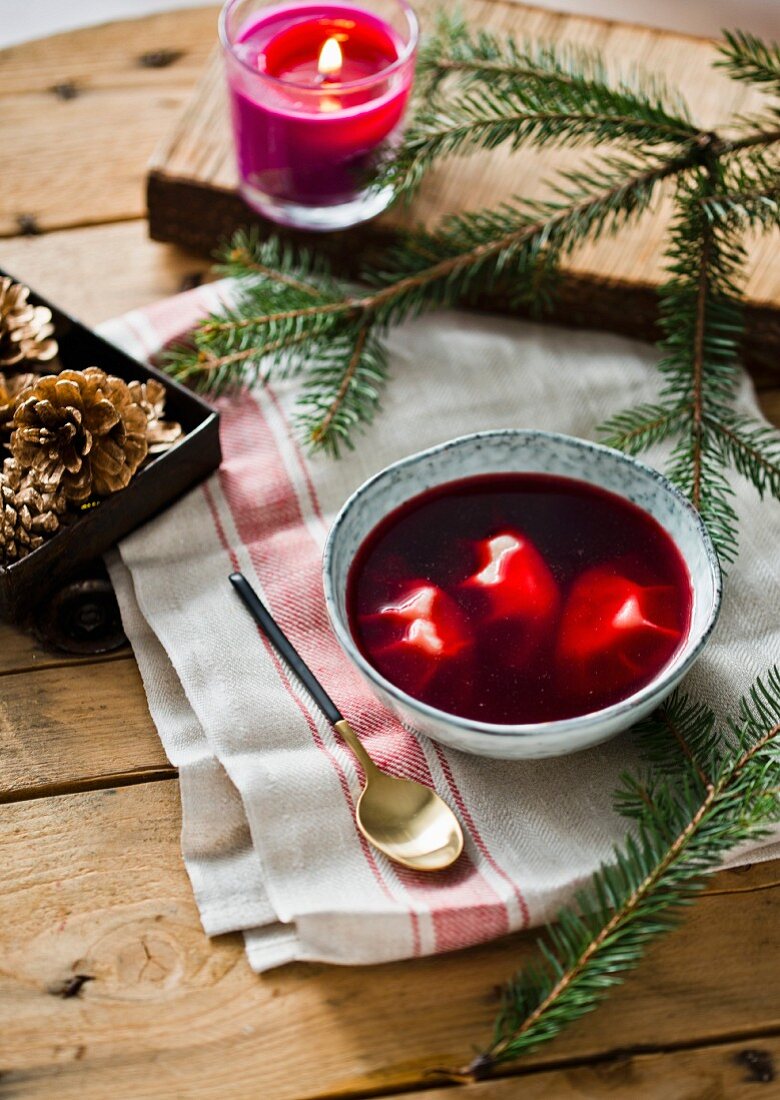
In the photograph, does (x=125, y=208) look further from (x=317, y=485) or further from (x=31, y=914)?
(x=31, y=914)

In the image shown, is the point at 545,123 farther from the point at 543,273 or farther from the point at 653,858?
the point at 653,858

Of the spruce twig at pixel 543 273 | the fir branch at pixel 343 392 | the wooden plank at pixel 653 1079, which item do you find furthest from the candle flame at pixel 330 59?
the wooden plank at pixel 653 1079

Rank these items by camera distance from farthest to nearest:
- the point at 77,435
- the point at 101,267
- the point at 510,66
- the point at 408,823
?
the point at 101,267 < the point at 510,66 < the point at 77,435 < the point at 408,823

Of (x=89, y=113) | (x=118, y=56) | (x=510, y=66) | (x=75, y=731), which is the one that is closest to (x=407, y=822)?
(x=75, y=731)

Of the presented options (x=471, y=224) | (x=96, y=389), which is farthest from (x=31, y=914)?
(x=471, y=224)

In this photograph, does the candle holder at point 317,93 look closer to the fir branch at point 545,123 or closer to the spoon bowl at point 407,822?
the fir branch at point 545,123

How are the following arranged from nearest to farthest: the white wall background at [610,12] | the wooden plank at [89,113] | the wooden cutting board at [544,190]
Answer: the wooden cutting board at [544,190]
the wooden plank at [89,113]
the white wall background at [610,12]
